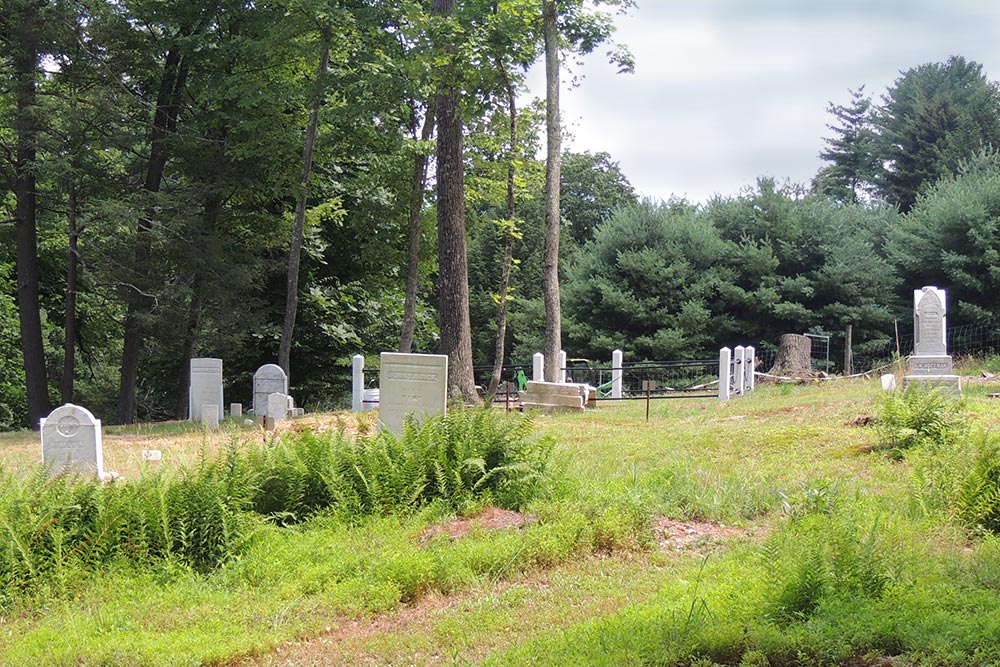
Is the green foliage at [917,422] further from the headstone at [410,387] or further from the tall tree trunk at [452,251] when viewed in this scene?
the tall tree trunk at [452,251]

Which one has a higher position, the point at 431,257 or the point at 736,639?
the point at 431,257

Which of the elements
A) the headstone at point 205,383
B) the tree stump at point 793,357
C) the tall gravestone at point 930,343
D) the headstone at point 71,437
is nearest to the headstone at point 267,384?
the headstone at point 205,383

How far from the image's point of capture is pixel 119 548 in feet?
23.6

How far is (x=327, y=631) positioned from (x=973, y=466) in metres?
5.34

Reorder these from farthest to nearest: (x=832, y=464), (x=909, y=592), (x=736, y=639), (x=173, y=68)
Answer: (x=173, y=68) → (x=832, y=464) → (x=909, y=592) → (x=736, y=639)

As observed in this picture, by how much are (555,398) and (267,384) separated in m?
6.34

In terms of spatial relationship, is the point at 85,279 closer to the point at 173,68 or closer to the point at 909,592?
the point at 173,68

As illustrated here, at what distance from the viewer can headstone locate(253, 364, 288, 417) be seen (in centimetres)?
1959

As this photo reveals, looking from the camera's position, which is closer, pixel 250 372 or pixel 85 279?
pixel 85 279

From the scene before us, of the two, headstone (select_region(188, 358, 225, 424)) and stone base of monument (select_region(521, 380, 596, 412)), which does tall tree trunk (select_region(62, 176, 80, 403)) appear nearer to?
headstone (select_region(188, 358, 225, 424))

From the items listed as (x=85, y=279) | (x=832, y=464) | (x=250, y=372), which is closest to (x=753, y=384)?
(x=250, y=372)

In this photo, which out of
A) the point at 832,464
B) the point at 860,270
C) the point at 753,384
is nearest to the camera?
the point at 832,464

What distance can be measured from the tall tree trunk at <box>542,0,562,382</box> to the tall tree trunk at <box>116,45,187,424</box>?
9472 millimetres

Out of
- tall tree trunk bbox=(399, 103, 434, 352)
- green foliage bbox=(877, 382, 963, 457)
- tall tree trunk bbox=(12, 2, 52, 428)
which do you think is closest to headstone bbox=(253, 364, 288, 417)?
tall tree trunk bbox=(399, 103, 434, 352)
